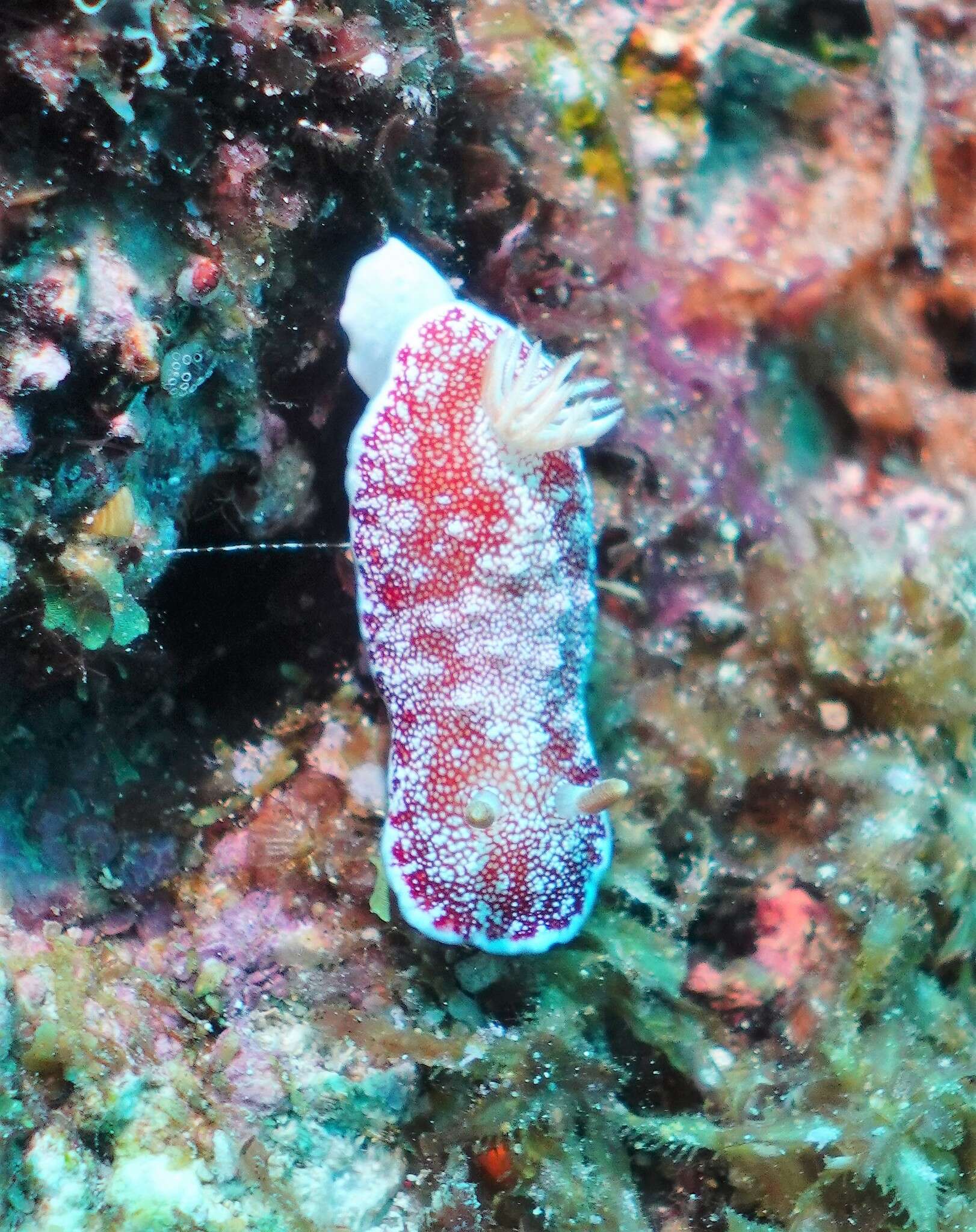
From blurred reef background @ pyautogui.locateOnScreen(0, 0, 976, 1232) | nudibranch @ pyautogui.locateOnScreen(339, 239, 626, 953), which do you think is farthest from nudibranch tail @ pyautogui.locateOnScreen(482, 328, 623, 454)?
blurred reef background @ pyautogui.locateOnScreen(0, 0, 976, 1232)

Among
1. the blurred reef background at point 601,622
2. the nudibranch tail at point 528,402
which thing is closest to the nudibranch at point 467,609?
the nudibranch tail at point 528,402

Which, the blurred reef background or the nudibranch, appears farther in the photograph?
the nudibranch

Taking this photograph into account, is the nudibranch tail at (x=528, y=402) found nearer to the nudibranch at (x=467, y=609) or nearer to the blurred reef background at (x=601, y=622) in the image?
the nudibranch at (x=467, y=609)

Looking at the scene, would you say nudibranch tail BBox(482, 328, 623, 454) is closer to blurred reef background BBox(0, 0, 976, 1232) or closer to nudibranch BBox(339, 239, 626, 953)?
nudibranch BBox(339, 239, 626, 953)

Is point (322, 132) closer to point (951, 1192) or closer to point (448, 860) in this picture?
point (448, 860)

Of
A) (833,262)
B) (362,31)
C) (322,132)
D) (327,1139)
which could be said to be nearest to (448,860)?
(327,1139)
